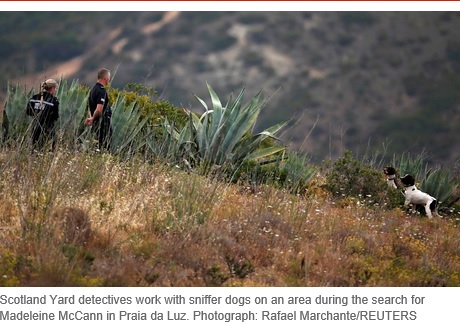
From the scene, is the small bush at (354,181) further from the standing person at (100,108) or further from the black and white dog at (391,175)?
the standing person at (100,108)

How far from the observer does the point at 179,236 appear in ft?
34.1

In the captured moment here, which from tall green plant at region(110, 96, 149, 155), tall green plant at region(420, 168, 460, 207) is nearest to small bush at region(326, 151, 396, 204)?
tall green plant at region(420, 168, 460, 207)

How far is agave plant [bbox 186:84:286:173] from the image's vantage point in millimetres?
15258

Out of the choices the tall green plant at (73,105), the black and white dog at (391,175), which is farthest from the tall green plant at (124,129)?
the black and white dog at (391,175)

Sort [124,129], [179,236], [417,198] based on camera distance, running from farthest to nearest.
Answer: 1. [124,129]
2. [417,198]
3. [179,236]

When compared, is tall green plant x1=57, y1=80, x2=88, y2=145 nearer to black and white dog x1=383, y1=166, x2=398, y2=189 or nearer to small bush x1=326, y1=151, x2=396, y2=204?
small bush x1=326, y1=151, x2=396, y2=204

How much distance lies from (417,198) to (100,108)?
545 cm

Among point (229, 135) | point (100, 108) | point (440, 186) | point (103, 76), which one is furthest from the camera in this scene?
Result: point (440, 186)

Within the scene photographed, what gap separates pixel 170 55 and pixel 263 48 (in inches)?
426

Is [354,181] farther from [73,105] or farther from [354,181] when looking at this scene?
[73,105]

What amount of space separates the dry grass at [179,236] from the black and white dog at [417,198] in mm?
1539

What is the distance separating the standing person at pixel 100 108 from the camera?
14688 mm

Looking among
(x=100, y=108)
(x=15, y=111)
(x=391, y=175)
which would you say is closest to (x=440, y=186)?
(x=391, y=175)

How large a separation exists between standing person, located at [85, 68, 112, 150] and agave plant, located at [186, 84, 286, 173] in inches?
56.0
